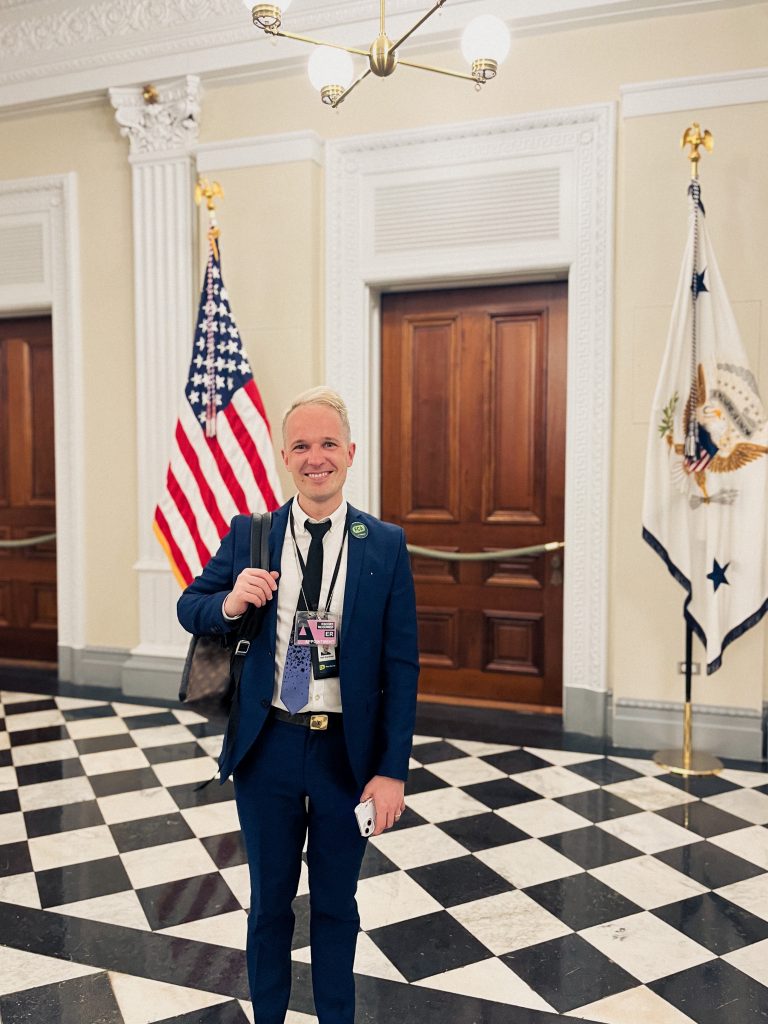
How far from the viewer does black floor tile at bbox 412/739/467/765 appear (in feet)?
14.1

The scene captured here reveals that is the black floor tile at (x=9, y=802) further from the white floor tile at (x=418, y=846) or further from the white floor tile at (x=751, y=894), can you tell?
the white floor tile at (x=751, y=894)

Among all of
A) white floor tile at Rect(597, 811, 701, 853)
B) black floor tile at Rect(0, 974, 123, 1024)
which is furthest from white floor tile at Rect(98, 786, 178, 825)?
white floor tile at Rect(597, 811, 701, 853)

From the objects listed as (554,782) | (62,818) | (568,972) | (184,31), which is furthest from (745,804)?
(184,31)

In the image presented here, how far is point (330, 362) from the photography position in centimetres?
516

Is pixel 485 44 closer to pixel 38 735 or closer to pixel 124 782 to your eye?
pixel 124 782

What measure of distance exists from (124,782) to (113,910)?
47.4 inches

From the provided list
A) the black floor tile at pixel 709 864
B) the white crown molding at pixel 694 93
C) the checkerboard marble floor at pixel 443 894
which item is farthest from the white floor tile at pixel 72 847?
the white crown molding at pixel 694 93

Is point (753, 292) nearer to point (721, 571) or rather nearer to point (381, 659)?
point (721, 571)

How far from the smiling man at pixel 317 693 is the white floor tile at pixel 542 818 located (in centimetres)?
173

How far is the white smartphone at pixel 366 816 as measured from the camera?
5.78ft

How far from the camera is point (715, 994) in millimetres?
2350

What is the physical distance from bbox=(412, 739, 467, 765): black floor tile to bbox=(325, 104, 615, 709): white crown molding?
790 mm

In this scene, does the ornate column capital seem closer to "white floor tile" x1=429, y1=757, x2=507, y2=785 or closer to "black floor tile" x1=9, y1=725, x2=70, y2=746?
"black floor tile" x1=9, y1=725, x2=70, y2=746

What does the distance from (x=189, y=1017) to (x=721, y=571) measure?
9.83 feet
